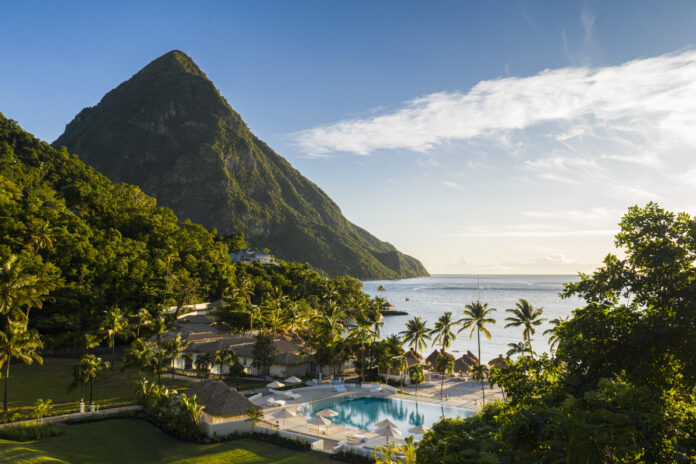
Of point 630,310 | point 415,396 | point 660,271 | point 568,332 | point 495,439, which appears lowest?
point 415,396

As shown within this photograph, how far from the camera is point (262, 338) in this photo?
4409 centimetres

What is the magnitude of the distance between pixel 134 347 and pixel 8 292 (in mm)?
12284

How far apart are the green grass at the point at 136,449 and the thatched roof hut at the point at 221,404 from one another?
6.30 feet

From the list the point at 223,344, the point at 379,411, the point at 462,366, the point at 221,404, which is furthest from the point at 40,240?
the point at 462,366

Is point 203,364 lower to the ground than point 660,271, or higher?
lower

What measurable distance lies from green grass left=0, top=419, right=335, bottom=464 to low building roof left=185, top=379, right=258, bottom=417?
2.12m

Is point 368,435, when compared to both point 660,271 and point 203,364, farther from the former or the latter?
point 660,271

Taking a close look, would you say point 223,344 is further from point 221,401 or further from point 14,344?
point 14,344

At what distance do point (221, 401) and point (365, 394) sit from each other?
17.0m

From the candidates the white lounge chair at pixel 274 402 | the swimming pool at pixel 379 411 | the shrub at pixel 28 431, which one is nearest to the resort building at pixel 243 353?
the swimming pool at pixel 379 411

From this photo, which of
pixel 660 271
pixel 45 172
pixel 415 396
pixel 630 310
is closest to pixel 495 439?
pixel 630 310

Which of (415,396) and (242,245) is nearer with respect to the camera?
(415,396)

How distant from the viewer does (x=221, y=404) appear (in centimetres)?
2761

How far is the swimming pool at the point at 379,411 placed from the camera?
33.7 metres
